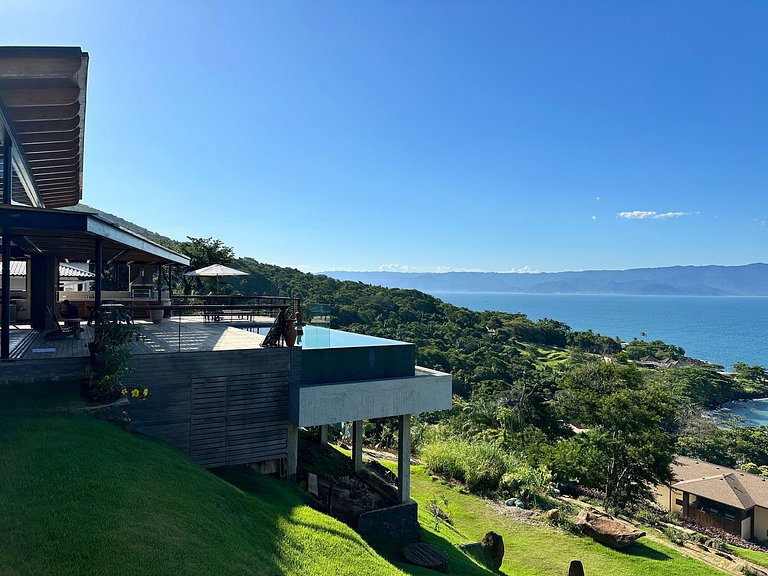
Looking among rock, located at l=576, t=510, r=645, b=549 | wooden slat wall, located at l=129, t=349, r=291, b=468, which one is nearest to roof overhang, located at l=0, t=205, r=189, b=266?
wooden slat wall, located at l=129, t=349, r=291, b=468

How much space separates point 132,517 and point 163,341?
6.23 metres

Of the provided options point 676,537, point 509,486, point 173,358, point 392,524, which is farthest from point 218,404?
point 676,537

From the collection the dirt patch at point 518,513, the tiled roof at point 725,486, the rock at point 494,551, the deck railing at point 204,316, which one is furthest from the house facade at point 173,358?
the tiled roof at point 725,486

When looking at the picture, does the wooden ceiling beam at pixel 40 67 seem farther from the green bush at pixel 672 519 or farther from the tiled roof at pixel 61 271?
the green bush at pixel 672 519

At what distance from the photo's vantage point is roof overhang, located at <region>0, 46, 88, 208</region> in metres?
6.10

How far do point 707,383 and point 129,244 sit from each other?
7629cm

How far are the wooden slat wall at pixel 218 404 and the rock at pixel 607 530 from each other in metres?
10.0

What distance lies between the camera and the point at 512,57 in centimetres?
2292

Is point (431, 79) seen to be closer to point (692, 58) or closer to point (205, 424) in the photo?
point (692, 58)

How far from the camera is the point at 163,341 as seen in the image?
33.6 ft

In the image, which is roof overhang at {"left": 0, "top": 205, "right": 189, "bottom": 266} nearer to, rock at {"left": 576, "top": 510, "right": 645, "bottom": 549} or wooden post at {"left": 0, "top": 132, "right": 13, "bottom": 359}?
wooden post at {"left": 0, "top": 132, "right": 13, "bottom": 359}

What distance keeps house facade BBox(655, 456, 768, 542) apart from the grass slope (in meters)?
25.2

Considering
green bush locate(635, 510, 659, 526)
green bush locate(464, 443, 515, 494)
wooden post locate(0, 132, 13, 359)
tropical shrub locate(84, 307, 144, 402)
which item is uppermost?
wooden post locate(0, 132, 13, 359)

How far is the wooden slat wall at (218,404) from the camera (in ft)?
27.5
